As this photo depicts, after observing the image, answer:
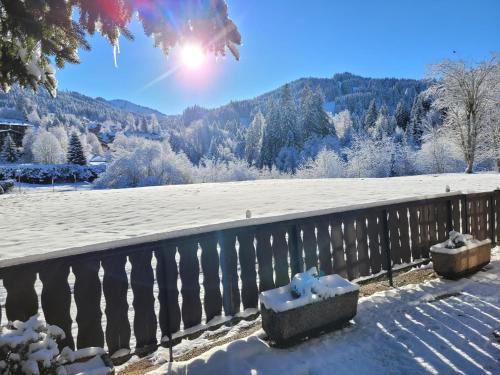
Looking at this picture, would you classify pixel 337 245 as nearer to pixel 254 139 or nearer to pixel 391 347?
pixel 391 347

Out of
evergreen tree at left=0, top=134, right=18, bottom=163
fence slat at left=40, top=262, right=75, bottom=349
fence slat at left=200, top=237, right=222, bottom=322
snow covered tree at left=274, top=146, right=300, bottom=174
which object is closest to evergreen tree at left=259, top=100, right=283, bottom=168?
snow covered tree at left=274, top=146, right=300, bottom=174

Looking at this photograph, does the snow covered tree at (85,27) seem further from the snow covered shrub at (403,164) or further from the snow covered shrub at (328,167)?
the snow covered shrub at (403,164)

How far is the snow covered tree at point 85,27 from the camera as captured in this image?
2.82m

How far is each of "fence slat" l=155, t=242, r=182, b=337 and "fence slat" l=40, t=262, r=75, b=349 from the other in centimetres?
72

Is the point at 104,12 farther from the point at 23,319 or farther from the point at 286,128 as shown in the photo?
the point at 286,128

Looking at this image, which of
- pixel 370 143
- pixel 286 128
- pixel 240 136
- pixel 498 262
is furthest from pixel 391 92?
pixel 498 262

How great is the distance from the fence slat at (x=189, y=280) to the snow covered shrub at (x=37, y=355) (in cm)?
90

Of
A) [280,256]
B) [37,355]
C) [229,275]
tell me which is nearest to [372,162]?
[280,256]

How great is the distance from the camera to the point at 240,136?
96.6m

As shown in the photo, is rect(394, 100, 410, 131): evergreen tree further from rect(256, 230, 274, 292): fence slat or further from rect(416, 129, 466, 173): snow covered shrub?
rect(256, 230, 274, 292): fence slat

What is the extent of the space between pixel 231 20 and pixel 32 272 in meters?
2.73

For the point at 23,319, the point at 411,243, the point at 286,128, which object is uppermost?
the point at 286,128

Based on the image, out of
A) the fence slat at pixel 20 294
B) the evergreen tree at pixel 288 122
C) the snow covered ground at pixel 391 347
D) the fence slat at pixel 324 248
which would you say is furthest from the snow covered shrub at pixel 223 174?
the fence slat at pixel 20 294

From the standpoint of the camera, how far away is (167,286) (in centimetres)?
300
